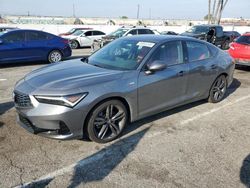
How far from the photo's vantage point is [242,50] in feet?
31.6

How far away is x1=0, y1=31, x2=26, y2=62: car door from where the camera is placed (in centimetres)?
977

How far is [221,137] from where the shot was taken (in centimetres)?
434

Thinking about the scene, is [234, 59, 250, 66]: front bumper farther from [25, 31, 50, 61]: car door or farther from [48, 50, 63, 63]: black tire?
[25, 31, 50, 61]: car door

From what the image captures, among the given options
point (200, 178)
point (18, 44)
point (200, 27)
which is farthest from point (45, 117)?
point (200, 27)

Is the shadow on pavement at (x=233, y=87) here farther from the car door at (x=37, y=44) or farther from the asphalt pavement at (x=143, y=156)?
the car door at (x=37, y=44)

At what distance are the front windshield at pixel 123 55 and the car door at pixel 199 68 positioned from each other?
0.99 metres

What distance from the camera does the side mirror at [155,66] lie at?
13.8ft

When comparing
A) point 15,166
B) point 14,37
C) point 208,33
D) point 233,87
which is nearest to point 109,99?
point 15,166

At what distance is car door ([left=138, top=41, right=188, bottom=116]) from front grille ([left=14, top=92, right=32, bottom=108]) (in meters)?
1.64

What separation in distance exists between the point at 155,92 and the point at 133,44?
1.00m

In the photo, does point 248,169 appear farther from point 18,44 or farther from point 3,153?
point 18,44

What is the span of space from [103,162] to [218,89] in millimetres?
3601

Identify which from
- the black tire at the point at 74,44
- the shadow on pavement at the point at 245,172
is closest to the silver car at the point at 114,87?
the shadow on pavement at the point at 245,172

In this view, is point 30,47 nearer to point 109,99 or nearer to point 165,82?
point 165,82
